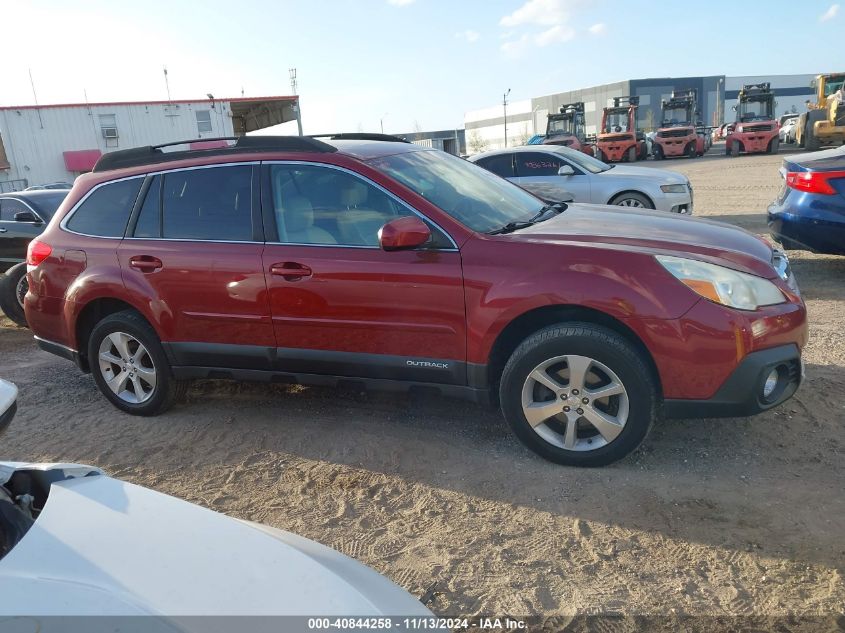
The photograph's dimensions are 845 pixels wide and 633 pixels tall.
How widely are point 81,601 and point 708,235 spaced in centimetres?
347

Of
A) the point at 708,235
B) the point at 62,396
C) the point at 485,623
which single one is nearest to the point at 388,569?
the point at 485,623

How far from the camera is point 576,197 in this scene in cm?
1013

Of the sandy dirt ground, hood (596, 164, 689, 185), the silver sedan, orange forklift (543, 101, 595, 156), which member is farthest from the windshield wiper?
orange forklift (543, 101, 595, 156)

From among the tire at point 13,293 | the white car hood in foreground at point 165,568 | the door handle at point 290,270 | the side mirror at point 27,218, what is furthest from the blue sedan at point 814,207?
the side mirror at point 27,218

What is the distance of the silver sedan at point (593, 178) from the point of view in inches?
389

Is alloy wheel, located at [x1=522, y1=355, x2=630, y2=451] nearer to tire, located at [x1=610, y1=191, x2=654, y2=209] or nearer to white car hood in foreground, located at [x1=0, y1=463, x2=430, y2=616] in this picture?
white car hood in foreground, located at [x1=0, y1=463, x2=430, y2=616]

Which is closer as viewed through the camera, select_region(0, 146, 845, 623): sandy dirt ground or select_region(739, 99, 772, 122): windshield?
select_region(0, 146, 845, 623): sandy dirt ground

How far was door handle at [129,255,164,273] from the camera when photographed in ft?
14.1

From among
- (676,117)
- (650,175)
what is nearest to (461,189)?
(650,175)

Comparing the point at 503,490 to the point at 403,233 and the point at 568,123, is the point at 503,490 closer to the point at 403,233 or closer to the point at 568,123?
the point at 403,233

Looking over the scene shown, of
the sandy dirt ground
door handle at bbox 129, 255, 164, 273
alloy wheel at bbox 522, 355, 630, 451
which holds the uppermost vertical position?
door handle at bbox 129, 255, 164, 273

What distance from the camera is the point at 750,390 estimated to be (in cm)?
321

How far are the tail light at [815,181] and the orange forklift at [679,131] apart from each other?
28.7 metres

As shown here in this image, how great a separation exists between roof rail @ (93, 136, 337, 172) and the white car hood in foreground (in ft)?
8.68
